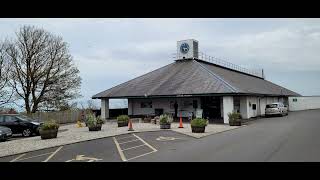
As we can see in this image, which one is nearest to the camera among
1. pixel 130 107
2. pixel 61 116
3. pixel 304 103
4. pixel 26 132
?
pixel 26 132

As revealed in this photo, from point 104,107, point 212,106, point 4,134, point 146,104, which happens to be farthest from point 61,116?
point 4,134

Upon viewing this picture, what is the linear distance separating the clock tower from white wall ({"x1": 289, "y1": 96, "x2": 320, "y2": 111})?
2499 cm

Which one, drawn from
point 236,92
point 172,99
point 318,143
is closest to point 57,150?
point 318,143

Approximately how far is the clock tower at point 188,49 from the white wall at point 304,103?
984 inches

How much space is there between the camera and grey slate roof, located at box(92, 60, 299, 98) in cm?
3256

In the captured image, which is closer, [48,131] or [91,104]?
[48,131]

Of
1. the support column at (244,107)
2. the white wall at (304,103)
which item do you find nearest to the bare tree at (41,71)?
the support column at (244,107)

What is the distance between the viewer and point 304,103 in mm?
64000

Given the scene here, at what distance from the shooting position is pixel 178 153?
13.3 m

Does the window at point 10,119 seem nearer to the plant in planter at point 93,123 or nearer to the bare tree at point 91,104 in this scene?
the plant in planter at point 93,123

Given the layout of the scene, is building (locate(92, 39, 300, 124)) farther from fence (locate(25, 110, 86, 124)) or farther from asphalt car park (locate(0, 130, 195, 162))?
asphalt car park (locate(0, 130, 195, 162))

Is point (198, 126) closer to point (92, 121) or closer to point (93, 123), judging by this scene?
point (93, 123)

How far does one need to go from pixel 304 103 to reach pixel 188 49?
30.6 meters
